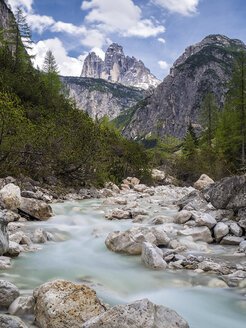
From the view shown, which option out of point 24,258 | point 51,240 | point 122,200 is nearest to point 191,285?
point 24,258

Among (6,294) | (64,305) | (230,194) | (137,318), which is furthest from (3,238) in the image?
(230,194)

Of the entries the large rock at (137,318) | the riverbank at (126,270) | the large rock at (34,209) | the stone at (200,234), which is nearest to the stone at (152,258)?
the riverbank at (126,270)

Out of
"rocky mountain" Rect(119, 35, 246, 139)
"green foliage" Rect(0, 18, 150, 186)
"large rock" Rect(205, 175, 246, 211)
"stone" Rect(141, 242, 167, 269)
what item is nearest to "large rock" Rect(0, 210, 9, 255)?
"stone" Rect(141, 242, 167, 269)

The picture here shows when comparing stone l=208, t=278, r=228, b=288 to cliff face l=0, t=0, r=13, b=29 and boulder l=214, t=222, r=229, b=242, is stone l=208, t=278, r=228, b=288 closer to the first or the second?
boulder l=214, t=222, r=229, b=242

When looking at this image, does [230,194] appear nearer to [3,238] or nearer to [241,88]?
[3,238]

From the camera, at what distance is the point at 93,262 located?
5340 mm

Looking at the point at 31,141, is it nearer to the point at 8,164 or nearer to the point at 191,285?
the point at 8,164

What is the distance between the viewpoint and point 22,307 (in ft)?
9.89

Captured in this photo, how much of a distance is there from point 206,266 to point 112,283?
175cm

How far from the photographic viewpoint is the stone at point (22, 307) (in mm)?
2991

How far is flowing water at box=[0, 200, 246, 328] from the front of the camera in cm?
350

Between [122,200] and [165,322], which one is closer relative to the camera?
[165,322]

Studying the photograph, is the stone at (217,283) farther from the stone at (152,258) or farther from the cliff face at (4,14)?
the cliff face at (4,14)

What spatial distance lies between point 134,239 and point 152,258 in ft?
3.05
